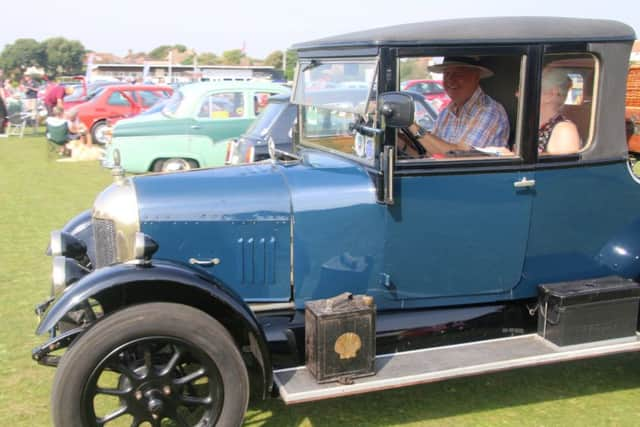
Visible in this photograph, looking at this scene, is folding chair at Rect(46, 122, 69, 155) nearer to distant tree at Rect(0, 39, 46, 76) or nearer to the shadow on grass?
the shadow on grass

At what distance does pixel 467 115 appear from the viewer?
11.8ft

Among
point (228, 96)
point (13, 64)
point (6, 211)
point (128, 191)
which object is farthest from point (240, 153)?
point (13, 64)

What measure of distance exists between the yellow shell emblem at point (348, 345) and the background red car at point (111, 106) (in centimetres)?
1439

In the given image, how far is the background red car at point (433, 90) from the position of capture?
353 cm

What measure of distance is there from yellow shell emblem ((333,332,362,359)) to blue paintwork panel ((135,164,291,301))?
0.44 metres

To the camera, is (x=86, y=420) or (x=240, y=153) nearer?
(x=86, y=420)

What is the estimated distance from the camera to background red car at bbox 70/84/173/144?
16.2 meters

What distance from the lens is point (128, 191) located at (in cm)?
322

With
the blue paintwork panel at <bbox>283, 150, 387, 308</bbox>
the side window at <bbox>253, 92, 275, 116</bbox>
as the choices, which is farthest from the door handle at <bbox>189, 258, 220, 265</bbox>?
the side window at <bbox>253, 92, 275, 116</bbox>

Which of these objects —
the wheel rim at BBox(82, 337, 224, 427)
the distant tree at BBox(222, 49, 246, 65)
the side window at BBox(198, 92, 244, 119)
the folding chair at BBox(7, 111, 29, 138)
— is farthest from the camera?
the distant tree at BBox(222, 49, 246, 65)

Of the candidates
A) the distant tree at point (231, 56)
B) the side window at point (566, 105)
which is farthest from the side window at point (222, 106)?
the distant tree at point (231, 56)

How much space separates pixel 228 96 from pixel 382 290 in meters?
7.71

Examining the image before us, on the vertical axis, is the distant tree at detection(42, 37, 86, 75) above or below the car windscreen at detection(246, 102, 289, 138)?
above

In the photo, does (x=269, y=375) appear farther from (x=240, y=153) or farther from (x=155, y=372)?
(x=240, y=153)
